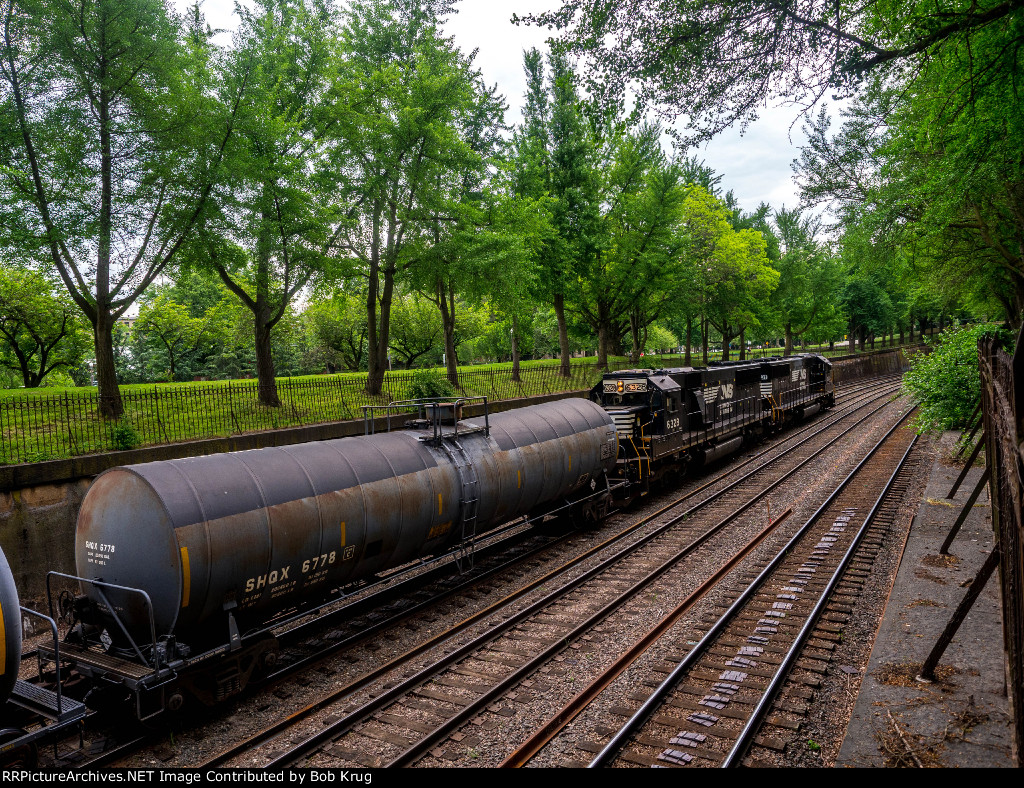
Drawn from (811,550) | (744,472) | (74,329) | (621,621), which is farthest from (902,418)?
(74,329)

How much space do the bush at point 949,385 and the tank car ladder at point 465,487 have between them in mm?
17938

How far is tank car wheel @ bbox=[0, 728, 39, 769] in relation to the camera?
243 inches


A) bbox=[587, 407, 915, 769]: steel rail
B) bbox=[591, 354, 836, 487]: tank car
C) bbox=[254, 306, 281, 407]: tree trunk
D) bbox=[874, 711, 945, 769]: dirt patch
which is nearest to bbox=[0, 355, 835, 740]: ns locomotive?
bbox=[587, 407, 915, 769]: steel rail

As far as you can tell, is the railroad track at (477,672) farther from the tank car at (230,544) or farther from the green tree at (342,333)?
the green tree at (342,333)

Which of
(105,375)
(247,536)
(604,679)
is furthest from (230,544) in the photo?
(105,375)

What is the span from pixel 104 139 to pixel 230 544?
561 inches

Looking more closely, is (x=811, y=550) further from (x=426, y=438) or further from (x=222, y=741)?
(x=222, y=741)

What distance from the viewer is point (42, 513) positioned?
12.7 meters

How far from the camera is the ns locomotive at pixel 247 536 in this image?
24.5 feet

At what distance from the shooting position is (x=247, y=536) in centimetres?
805

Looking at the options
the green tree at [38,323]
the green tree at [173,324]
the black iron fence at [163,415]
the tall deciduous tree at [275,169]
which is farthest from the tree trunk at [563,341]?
the green tree at [38,323]

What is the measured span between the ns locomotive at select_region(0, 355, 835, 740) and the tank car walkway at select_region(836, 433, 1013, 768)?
7.11 m

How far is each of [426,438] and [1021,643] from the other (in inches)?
359

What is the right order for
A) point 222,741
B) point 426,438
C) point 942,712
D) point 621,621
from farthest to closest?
point 426,438 < point 621,621 < point 222,741 < point 942,712
